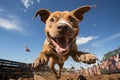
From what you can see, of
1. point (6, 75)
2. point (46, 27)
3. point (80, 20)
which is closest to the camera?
point (46, 27)


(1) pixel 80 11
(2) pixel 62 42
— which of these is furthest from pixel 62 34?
(1) pixel 80 11

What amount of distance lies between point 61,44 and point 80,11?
1.34m

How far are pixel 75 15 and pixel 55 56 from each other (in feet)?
5.21

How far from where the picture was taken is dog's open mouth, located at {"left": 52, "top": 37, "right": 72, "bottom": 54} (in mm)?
5480

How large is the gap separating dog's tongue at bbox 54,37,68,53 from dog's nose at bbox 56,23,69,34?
0.45 m

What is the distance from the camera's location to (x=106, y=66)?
15758 millimetres

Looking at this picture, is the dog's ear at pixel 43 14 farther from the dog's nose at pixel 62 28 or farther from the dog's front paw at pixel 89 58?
the dog's front paw at pixel 89 58

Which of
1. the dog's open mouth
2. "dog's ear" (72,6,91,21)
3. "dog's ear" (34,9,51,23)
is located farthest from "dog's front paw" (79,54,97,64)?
"dog's ear" (34,9,51,23)

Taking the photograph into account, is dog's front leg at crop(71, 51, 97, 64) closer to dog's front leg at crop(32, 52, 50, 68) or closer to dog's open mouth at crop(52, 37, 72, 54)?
dog's open mouth at crop(52, 37, 72, 54)

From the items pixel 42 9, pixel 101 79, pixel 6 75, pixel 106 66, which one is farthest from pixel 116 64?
pixel 42 9

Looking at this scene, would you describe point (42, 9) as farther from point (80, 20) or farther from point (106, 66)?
point (106, 66)

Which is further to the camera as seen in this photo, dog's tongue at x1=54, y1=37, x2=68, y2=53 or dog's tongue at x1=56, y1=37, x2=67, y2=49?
dog's tongue at x1=56, y1=37, x2=67, y2=49

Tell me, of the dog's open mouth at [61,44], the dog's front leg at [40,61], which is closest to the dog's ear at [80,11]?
the dog's open mouth at [61,44]

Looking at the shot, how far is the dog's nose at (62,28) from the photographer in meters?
5.06
